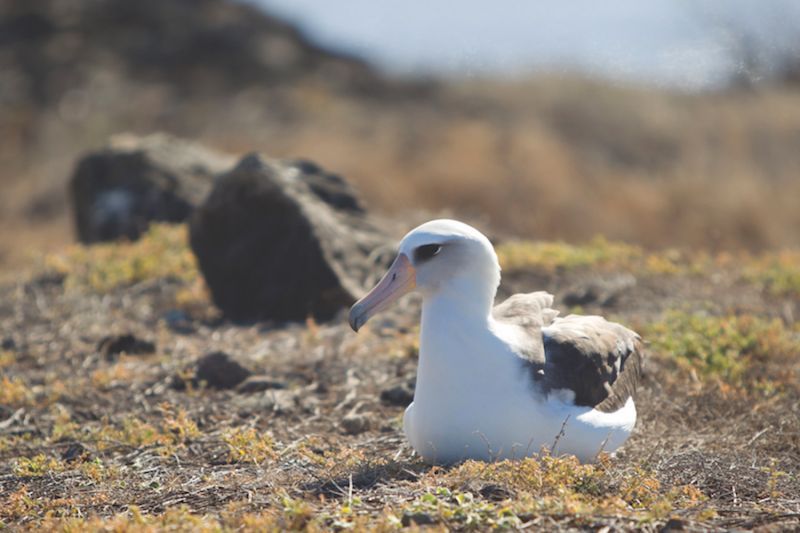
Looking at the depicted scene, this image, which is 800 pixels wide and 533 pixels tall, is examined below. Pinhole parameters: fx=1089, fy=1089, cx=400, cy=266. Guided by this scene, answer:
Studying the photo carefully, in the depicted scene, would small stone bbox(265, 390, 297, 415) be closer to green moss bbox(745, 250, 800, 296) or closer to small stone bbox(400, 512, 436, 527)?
small stone bbox(400, 512, 436, 527)

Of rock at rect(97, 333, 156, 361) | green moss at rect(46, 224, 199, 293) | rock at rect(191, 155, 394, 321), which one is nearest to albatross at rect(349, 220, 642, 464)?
rock at rect(97, 333, 156, 361)

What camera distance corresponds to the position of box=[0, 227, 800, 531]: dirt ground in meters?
4.93

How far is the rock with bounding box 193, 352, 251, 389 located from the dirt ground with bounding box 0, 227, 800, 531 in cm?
2

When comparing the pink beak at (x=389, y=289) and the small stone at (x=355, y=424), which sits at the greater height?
the pink beak at (x=389, y=289)

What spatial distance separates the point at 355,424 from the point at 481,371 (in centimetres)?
186

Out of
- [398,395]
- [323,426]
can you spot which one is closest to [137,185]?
[398,395]

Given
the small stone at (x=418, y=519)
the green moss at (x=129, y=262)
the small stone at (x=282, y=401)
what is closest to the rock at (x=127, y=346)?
the small stone at (x=282, y=401)

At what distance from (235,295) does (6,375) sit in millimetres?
2373

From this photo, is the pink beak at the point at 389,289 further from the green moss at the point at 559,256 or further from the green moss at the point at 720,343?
the green moss at the point at 559,256

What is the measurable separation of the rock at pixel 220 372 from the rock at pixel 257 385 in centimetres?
9

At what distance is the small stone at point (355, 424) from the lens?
279 inches

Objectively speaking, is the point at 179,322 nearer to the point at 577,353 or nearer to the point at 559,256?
the point at 559,256

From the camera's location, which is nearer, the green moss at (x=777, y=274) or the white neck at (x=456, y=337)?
the white neck at (x=456, y=337)

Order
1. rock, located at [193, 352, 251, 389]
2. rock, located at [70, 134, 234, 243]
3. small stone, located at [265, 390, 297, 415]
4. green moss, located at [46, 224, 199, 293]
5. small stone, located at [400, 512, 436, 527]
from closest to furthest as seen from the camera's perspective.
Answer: small stone, located at [400, 512, 436, 527], small stone, located at [265, 390, 297, 415], rock, located at [193, 352, 251, 389], green moss, located at [46, 224, 199, 293], rock, located at [70, 134, 234, 243]
